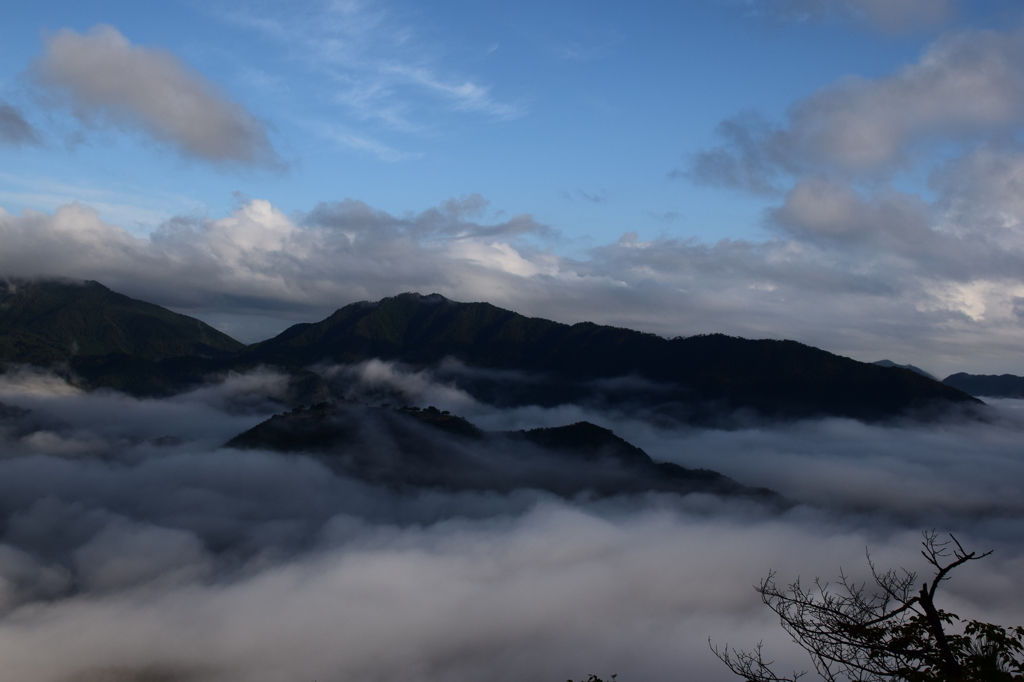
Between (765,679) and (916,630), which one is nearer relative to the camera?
(916,630)

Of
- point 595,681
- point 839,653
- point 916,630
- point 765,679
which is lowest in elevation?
point 595,681

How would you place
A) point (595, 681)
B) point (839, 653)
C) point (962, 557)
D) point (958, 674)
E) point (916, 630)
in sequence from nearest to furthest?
point (962, 557) → point (958, 674) → point (916, 630) → point (839, 653) → point (595, 681)

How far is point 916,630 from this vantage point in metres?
22.5

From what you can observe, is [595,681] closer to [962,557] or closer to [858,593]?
[858,593]

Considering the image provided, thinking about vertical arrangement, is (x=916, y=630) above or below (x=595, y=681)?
above

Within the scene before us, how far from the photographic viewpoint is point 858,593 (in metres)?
25.0

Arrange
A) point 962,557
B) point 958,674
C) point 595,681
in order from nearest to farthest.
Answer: point 962,557, point 958,674, point 595,681

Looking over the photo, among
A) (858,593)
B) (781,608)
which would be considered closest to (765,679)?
(781,608)

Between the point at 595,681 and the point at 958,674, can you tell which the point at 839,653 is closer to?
the point at 958,674

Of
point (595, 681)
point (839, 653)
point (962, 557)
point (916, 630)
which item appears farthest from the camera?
point (595, 681)

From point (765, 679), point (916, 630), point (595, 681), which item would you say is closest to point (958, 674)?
point (916, 630)

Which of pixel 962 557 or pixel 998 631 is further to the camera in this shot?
pixel 998 631

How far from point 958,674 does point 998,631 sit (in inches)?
137

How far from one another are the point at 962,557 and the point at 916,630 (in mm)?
4747
